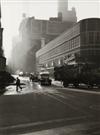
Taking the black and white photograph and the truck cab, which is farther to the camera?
the truck cab

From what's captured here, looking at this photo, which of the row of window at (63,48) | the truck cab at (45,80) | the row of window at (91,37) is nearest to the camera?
the truck cab at (45,80)

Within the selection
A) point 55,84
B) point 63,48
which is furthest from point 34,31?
point 55,84

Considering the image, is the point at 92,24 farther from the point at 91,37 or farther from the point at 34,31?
the point at 34,31

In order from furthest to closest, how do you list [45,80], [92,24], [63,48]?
[63,48]
[92,24]
[45,80]

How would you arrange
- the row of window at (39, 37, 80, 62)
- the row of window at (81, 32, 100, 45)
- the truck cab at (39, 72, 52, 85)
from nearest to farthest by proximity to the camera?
the truck cab at (39, 72, 52, 85) < the row of window at (81, 32, 100, 45) < the row of window at (39, 37, 80, 62)

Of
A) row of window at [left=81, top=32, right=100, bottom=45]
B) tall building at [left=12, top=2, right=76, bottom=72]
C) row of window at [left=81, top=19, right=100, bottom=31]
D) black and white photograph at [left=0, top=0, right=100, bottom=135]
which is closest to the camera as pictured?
black and white photograph at [left=0, top=0, right=100, bottom=135]

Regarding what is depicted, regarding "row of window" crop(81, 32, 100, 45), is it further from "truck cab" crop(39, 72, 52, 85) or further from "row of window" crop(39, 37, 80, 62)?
"truck cab" crop(39, 72, 52, 85)

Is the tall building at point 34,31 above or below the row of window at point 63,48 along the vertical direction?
above

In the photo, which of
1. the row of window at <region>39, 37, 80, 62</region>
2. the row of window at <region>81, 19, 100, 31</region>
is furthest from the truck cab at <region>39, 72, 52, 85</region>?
the row of window at <region>39, 37, 80, 62</region>

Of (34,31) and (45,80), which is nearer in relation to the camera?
(45,80)

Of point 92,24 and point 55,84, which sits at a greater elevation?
point 92,24

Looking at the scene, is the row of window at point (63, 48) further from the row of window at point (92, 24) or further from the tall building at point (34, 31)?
the tall building at point (34, 31)

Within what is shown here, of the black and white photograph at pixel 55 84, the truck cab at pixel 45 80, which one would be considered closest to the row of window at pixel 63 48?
the black and white photograph at pixel 55 84

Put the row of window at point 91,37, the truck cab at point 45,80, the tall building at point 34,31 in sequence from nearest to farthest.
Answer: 1. the truck cab at point 45,80
2. the row of window at point 91,37
3. the tall building at point 34,31
